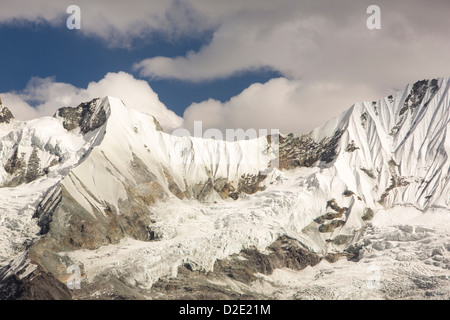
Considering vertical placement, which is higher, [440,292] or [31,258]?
[31,258]

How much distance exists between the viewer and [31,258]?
199 meters

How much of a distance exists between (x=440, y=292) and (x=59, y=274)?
102 m
